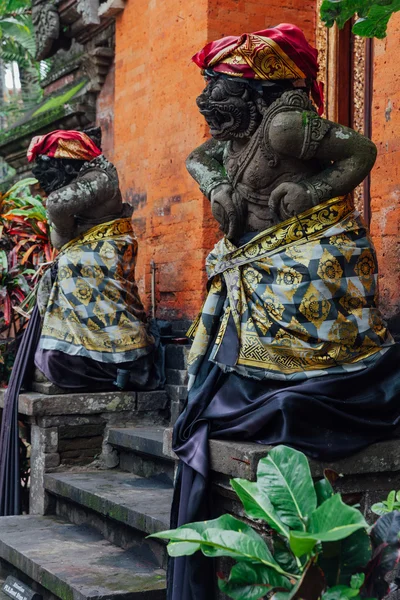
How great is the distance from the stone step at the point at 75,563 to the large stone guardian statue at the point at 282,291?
56 centimetres

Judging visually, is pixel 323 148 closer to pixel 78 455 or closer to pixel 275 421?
pixel 275 421

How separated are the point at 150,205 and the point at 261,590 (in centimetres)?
529

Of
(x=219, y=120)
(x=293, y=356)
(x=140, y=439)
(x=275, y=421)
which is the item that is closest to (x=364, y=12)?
(x=219, y=120)

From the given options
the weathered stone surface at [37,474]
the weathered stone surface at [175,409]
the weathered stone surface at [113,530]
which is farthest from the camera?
the weathered stone surface at [175,409]

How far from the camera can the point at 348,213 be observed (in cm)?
389

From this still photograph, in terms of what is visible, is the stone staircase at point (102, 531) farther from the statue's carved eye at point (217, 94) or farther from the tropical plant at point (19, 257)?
the statue's carved eye at point (217, 94)

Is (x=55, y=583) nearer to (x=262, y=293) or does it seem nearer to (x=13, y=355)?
(x=262, y=293)

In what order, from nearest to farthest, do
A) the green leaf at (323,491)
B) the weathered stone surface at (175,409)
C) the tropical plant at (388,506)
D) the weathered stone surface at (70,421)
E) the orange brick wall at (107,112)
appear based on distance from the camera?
the green leaf at (323,491)
the tropical plant at (388,506)
the weathered stone surface at (70,421)
the weathered stone surface at (175,409)
the orange brick wall at (107,112)

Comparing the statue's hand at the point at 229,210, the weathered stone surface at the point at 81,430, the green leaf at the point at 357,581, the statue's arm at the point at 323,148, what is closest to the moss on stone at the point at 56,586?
the weathered stone surface at the point at 81,430

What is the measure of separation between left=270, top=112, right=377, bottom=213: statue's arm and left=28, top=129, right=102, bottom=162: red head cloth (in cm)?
267

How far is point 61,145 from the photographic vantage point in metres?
6.24

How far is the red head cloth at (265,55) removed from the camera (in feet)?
12.7

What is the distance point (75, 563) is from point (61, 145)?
2.86m

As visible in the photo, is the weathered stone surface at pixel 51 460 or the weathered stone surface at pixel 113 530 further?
the weathered stone surface at pixel 51 460
